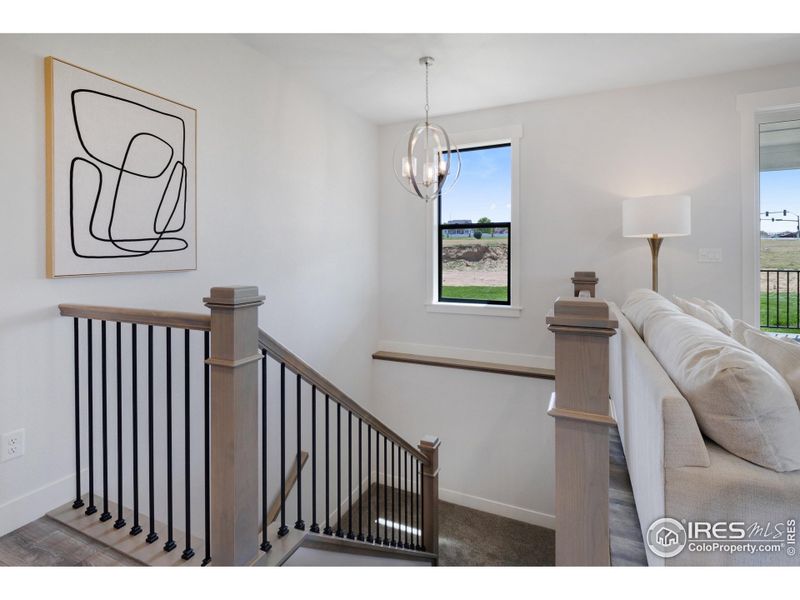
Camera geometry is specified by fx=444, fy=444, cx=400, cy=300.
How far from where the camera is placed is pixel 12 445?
5.78 ft

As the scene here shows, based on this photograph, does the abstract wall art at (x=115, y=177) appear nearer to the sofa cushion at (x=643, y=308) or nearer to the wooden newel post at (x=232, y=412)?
the wooden newel post at (x=232, y=412)

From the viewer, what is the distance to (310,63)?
10.1ft

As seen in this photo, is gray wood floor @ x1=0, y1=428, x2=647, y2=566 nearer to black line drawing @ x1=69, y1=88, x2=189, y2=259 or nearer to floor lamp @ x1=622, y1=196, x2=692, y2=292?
black line drawing @ x1=69, y1=88, x2=189, y2=259

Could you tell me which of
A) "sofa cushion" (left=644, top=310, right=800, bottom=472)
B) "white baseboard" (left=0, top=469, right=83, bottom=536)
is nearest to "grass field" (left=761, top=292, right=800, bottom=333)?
"sofa cushion" (left=644, top=310, right=800, bottom=472)

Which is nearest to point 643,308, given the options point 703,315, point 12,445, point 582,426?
point 703,315

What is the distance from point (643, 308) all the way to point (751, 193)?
1.82 meters

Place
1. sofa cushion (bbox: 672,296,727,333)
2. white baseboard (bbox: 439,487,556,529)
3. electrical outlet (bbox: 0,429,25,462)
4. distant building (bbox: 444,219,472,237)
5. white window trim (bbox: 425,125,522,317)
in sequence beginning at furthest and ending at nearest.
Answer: distant building (bbox: 444,219,472,237)
white window trim (bbox: 425,125,522,317)
white baseboard (bbox: 439,487,556,529)
sofa cushion (bbox: 672,296,727,333)
electrical outlet (bbox: 0,429,25,462)

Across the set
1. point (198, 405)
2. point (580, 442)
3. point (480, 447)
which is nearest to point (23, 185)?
point (198, 405)

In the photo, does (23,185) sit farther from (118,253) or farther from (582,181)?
(582,181)

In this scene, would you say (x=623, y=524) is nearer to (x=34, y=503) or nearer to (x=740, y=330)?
(x=740, y=330)

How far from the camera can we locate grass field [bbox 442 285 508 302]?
13.6 feet

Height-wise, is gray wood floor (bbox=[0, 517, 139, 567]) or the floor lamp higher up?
the floor lamp

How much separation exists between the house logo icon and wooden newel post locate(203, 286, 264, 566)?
1.18m
